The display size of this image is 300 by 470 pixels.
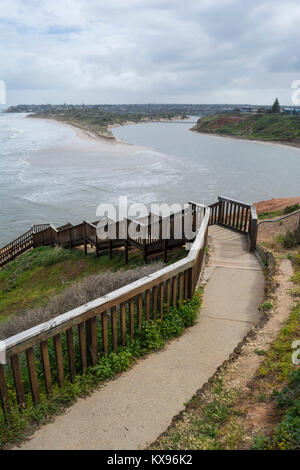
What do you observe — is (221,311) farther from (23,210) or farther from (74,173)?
(74,173)

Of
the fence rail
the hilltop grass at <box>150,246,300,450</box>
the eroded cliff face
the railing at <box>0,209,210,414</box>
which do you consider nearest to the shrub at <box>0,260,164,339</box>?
the railing at <box>0,209,210,414</box>

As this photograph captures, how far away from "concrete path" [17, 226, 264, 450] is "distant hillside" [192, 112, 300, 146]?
8752 centimetres

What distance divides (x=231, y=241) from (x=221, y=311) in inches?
192

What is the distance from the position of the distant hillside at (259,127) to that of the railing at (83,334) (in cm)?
8814

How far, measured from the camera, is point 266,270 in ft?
25.1

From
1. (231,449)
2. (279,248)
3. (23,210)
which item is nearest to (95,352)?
(231,449)

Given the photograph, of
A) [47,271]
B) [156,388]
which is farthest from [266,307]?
[47,271]

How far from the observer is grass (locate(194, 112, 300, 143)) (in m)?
94.7

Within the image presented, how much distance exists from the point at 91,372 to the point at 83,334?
20.1 inches

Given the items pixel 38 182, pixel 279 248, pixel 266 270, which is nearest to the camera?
pixel 266 270

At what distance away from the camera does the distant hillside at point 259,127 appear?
93.4m

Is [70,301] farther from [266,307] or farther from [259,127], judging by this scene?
[259,127]

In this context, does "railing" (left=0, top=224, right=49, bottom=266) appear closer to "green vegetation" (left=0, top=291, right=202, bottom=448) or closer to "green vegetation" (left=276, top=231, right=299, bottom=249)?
"green vegetation" (left=276, top=231, right=299, bottom=249)

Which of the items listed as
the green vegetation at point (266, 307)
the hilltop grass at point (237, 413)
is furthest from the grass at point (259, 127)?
the hilltop grass at point (237, 413)
